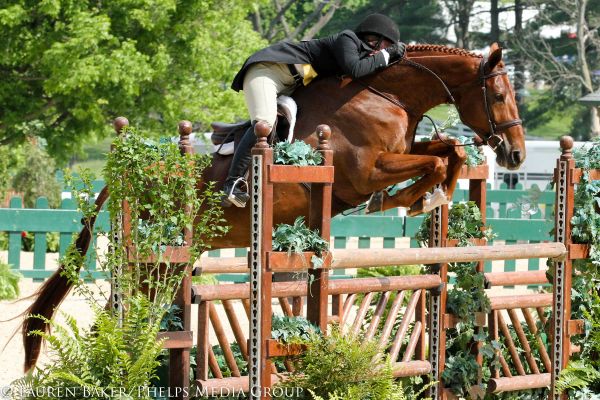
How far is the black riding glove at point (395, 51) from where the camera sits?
5.83 metres

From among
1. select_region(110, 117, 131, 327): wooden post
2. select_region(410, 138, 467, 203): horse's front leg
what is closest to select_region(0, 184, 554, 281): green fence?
select_region(410, 138, 467, 203): horse's front leg

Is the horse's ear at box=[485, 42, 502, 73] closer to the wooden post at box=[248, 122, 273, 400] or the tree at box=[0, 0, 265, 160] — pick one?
the wooden post at box=[248, 122, 273, 400]

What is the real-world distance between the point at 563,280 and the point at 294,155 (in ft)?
7.03

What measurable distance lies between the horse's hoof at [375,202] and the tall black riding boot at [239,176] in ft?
2.57

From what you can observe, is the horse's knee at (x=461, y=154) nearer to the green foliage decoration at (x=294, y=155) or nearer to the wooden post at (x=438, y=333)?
the wooden post at (x=438, y=333)

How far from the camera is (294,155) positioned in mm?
3998

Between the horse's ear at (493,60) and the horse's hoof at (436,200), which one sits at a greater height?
the horse's ear at (493,60)

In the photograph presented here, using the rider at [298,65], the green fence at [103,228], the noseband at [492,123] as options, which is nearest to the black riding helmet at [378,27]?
the rider at [298,65]

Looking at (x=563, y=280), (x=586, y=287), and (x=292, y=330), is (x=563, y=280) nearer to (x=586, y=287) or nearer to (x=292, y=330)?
(x=586, y=287)

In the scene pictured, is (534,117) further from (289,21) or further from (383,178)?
(383,178)

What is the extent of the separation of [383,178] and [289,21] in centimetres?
3246

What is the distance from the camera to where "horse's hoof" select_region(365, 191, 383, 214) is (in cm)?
575

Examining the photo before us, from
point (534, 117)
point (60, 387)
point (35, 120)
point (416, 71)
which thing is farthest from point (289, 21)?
point (60, 387)

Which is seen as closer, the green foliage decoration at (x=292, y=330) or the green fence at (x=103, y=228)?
the green foliage decoration at (x=292, y=330)
